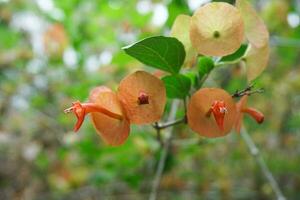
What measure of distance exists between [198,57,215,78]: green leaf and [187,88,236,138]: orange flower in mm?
63

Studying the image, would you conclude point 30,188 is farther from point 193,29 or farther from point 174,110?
point 193,29

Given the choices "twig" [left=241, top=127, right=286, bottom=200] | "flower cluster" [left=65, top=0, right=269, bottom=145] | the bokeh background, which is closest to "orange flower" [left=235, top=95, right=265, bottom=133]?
"flower cluster" [left=65, top=0, right=269, bottom=145]

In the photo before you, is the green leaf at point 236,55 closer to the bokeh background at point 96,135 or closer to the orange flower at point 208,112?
the orange flower at point 208,112

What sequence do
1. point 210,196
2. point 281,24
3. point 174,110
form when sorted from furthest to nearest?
point 210,196 → point 281,24 → point 174,110

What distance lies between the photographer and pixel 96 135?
173 centimetres

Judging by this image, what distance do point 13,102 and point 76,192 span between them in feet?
2.37

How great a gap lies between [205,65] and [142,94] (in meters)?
0.11

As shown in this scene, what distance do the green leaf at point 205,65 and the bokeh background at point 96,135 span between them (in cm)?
69

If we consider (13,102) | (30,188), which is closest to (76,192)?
(30,188)

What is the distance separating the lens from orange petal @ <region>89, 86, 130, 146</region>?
492 millimetres

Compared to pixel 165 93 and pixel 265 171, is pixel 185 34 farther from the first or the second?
pixel 265 171

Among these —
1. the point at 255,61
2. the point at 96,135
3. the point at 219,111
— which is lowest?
the point at 219,111

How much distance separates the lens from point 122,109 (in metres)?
0.49

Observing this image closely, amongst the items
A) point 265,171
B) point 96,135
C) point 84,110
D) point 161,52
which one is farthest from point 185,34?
point 96,135
